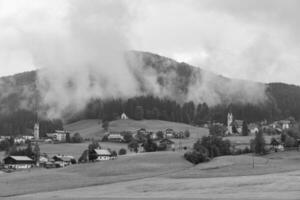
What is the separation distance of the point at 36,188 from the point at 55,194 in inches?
510

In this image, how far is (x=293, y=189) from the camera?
80062 mm

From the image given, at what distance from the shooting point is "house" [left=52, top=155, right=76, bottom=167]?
601 ft

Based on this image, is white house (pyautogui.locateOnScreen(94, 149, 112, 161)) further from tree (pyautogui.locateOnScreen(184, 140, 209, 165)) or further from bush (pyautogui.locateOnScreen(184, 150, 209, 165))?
bush (pyautogui.locateOnScreen(184, 150, 209, 165))

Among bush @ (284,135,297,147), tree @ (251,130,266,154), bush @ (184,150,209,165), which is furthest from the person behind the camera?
bush @ (284,135,297,147)

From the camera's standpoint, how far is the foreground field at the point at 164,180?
273 feet

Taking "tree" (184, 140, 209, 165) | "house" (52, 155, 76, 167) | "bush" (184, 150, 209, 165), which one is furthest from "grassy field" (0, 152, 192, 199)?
"house" (52, 155, 76, 167)

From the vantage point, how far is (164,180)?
108 meters

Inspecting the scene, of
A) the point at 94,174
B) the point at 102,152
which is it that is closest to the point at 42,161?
the point at 102,152

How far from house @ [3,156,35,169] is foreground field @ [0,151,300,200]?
4464 centimetres

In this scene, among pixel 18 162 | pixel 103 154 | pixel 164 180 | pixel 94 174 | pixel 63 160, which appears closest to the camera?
pixel 164 180

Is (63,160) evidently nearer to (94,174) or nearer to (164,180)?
(94,174)

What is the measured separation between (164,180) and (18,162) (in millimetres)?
93819

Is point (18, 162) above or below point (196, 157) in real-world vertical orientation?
below

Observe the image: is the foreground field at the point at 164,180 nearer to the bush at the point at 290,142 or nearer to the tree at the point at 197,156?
the tree at the point at 197,156
